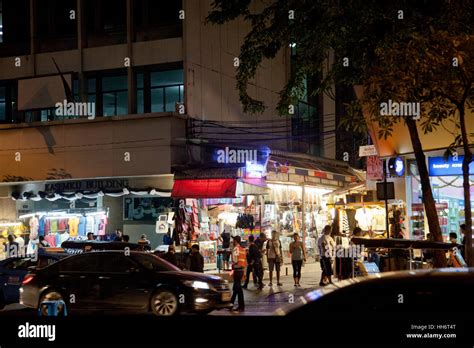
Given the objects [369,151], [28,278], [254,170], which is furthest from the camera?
Answer: [254,170]

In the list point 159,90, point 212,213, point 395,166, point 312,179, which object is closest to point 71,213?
point 212,213

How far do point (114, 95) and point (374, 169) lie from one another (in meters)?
11.6

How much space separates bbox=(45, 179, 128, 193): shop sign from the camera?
26191mm

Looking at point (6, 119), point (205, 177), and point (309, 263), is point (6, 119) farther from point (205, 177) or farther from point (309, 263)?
point (309, 263)

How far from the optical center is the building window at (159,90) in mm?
26219

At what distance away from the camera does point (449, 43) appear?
39.9ft

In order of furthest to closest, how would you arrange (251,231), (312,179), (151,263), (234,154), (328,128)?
(328,128) → (312,179) → (251,231) → (234,154) → (151,263)

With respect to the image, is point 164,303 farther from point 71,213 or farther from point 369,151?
point 71,213

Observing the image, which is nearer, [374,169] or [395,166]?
[395,166]

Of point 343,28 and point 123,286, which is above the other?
point 343,28

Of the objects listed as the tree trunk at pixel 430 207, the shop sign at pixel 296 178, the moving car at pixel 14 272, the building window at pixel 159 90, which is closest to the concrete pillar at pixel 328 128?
the shop sign at pixel 296 178

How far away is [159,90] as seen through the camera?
2656 centimetres

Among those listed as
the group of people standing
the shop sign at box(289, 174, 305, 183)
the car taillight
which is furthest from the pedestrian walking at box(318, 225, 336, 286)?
the car taillight

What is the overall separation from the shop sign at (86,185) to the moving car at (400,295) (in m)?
21.3
